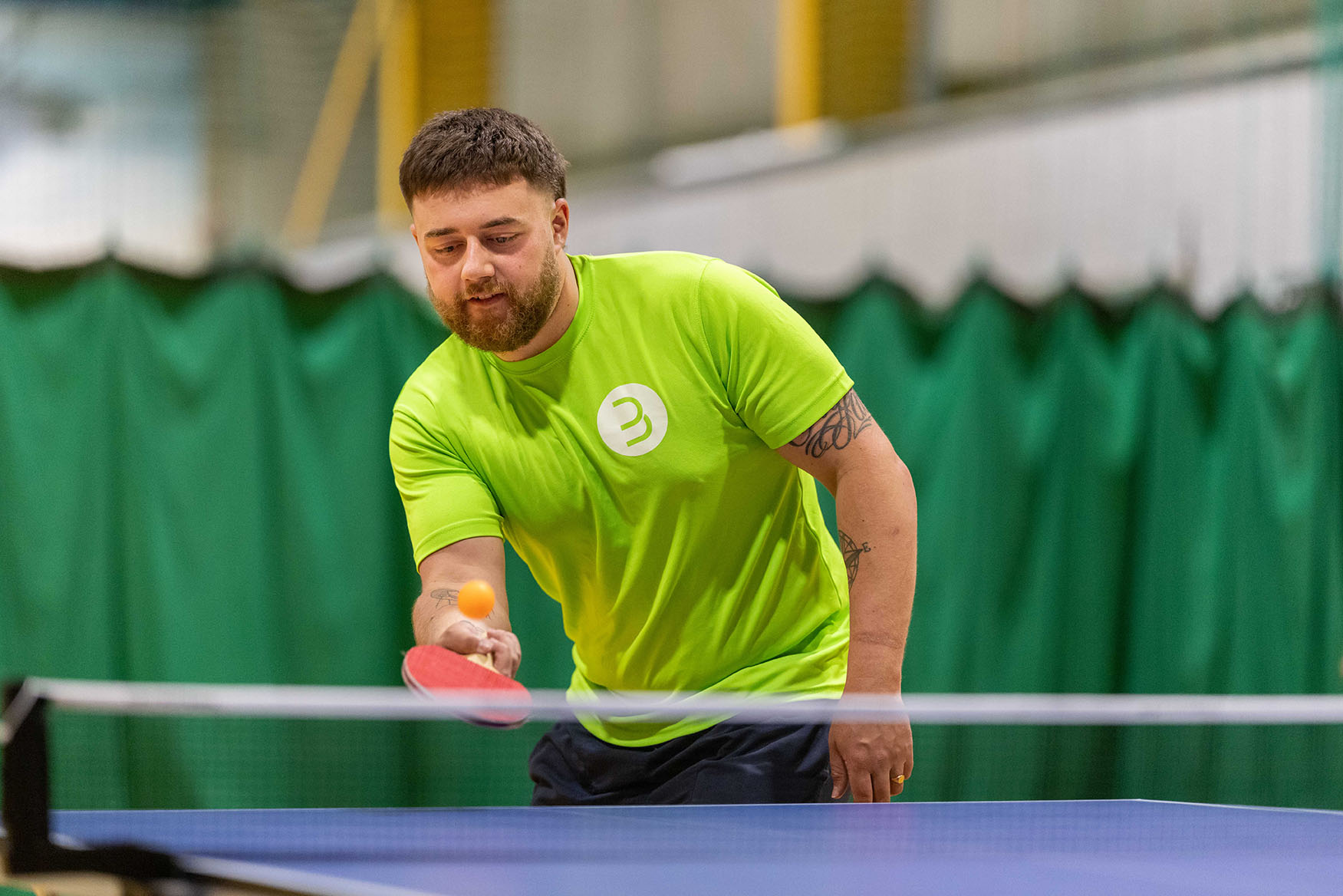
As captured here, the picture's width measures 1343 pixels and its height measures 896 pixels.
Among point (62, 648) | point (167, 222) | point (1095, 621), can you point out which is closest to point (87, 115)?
point (167, 222)

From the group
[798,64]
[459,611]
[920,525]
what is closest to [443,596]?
[459,611]

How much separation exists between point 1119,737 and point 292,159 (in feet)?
11.3

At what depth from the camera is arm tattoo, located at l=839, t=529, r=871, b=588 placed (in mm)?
2518

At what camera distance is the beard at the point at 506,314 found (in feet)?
8.33

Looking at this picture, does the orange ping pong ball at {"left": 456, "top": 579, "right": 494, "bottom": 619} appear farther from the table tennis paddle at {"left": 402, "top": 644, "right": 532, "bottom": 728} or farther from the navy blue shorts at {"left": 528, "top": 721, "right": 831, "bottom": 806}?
the navy blue shorts at {"left": 528, "top": 721, "right": 831, "bottom": 806}

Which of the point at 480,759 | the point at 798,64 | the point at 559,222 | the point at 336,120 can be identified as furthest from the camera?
the point at 798,64

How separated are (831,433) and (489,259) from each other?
645mm

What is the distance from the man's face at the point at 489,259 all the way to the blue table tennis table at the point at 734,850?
82 centimetres

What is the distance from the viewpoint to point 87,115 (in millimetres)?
4578

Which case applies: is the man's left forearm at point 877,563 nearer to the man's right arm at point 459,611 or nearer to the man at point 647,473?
the man at point 647,473

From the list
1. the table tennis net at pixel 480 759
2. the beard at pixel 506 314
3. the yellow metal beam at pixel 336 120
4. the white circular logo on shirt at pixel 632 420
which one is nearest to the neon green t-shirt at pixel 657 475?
the white circular logo on shirt at pixel 632 420

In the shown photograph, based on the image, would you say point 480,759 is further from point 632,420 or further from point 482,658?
point 482,658

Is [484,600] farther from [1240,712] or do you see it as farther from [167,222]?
[167,222]

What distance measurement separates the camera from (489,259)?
2498mm
